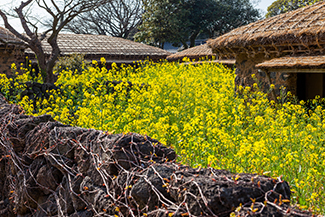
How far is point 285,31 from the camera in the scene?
742cm

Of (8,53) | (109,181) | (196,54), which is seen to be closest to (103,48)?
(196,54)

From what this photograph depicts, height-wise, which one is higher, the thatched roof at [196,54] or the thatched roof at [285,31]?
the thatched roof at [285,31]

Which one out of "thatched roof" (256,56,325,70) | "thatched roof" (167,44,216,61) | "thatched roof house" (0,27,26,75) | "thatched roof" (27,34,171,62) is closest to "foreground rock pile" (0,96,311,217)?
"thatched roof" (256,56,325,70)

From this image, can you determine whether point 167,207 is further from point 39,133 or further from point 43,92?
point 43,92

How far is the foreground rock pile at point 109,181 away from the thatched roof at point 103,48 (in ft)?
46.8

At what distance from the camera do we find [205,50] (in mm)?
18781

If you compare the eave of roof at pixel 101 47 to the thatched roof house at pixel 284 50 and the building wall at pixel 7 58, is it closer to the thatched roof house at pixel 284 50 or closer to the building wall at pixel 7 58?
the building wall at pixel 7 58

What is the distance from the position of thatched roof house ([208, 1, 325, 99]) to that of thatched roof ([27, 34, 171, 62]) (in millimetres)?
10048

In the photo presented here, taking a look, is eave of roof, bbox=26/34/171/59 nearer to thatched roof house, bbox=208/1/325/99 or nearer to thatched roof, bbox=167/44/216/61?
thatched roof, bbox=167/44/216/61

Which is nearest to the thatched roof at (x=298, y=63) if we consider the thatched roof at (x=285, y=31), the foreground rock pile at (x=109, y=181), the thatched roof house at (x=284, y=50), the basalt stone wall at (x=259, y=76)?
the thatched roof house at (x=284, y=50)

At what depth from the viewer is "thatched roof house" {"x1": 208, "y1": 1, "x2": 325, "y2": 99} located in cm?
686

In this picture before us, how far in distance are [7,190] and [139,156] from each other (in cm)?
261

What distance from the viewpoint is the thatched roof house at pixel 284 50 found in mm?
6863

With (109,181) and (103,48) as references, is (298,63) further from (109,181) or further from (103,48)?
(103,48)
